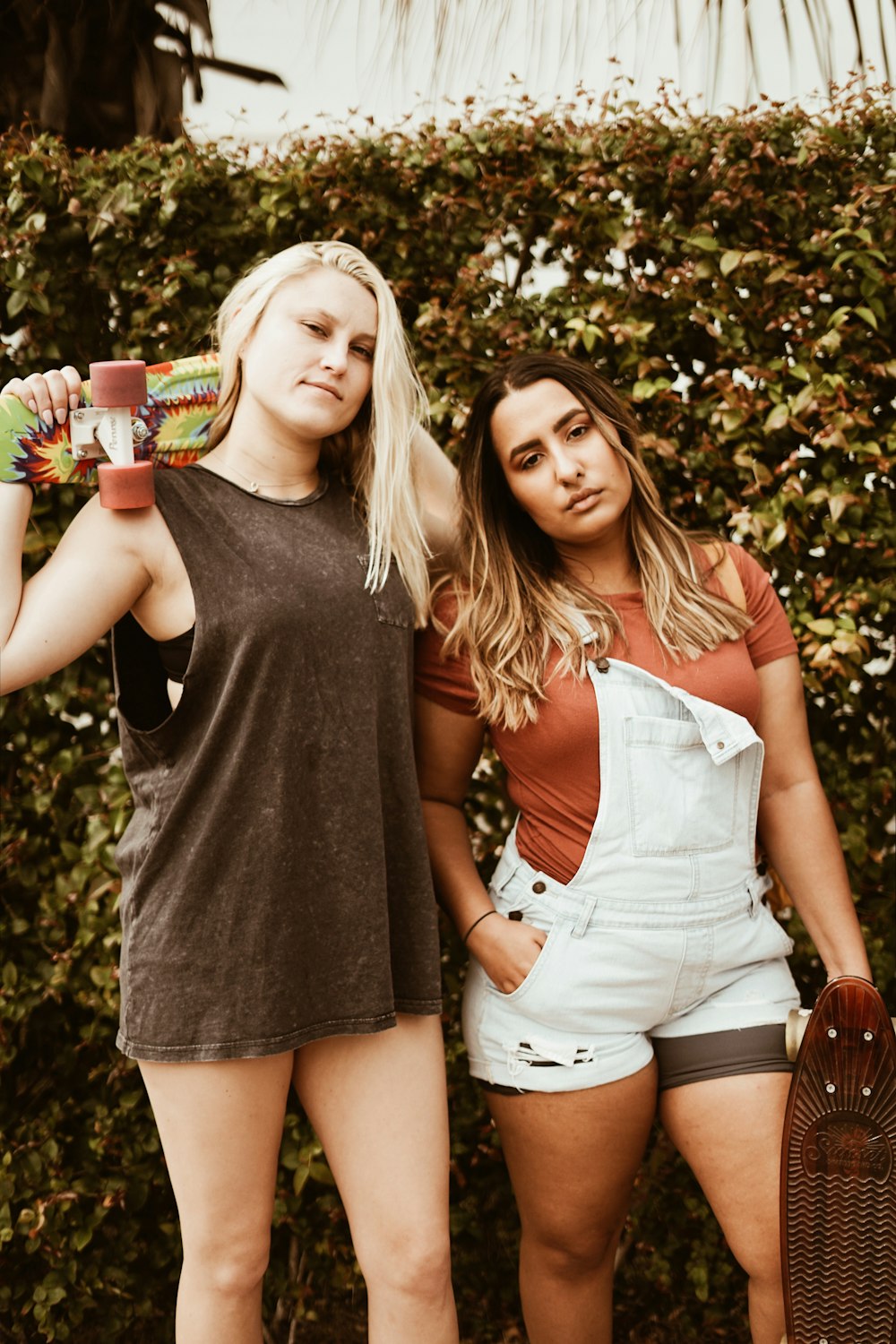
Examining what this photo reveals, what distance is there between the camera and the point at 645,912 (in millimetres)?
2020

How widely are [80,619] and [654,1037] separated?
1274mm

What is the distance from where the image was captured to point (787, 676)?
223cm

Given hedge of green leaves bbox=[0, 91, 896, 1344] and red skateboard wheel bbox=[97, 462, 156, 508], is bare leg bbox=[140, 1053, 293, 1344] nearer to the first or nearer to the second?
hedge of green leaves bbox=[0, 91, 896, 1344]

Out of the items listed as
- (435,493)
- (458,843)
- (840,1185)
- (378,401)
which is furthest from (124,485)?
(840,1185)

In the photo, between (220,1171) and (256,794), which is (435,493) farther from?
(220,1171)

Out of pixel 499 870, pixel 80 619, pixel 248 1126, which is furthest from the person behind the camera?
pixel 499 870

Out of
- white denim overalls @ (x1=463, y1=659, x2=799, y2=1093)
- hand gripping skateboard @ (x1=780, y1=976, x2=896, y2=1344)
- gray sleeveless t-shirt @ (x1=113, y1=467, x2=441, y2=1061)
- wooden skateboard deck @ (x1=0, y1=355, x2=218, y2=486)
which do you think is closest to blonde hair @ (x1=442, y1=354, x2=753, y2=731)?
white denim overalls @ (x1=463, y1=659, x2=799, y2=1093)

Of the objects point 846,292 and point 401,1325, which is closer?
point 401,1325

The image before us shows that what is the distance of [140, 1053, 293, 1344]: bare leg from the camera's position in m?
1.87

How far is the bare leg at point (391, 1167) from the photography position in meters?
1.95

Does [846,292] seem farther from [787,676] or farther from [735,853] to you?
[735,853]

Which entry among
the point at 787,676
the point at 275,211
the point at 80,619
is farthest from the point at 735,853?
the point at 275,211

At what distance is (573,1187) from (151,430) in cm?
154

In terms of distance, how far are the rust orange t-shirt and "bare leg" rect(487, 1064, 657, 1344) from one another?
0.42 m
